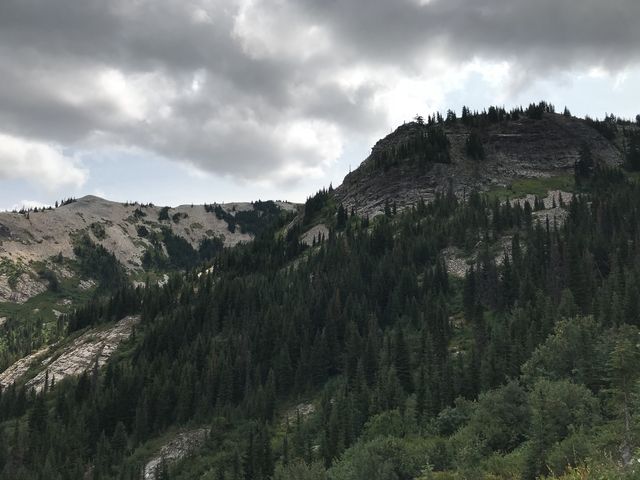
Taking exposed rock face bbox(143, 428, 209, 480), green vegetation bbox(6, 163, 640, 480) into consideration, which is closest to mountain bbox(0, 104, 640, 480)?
green vegetation bbox(6, 163, 640, 480)

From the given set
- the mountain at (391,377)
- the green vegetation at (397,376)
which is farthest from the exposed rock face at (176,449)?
the green vegetation at (397,376)

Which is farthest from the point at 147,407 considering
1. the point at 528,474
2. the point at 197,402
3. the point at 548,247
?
the point at 548,247

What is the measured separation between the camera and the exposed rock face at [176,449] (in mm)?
112625

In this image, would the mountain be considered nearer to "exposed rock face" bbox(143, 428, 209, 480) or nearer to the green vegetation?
the green vegetation

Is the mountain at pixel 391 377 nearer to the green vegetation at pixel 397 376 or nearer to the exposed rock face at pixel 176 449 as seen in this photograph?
the green vegetation at pixel 397 376

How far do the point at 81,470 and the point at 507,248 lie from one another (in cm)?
14458

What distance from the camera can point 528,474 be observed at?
4266 cm

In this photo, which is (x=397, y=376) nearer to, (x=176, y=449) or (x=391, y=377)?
(x=391, y=377)

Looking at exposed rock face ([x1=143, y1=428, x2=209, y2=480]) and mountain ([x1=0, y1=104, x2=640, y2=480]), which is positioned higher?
mountain ([x1=0, y1=104, x2=640, y2=480])

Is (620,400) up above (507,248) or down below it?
below

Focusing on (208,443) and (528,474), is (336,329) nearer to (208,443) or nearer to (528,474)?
Result: (208,443)

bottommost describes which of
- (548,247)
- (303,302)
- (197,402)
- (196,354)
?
(197,402)

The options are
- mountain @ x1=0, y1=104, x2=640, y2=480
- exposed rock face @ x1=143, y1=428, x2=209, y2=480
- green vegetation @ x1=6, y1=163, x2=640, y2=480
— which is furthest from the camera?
exposed rock face @ x1=143, y1=428, x2=209, y2=480

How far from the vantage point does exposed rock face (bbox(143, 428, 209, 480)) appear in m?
113
